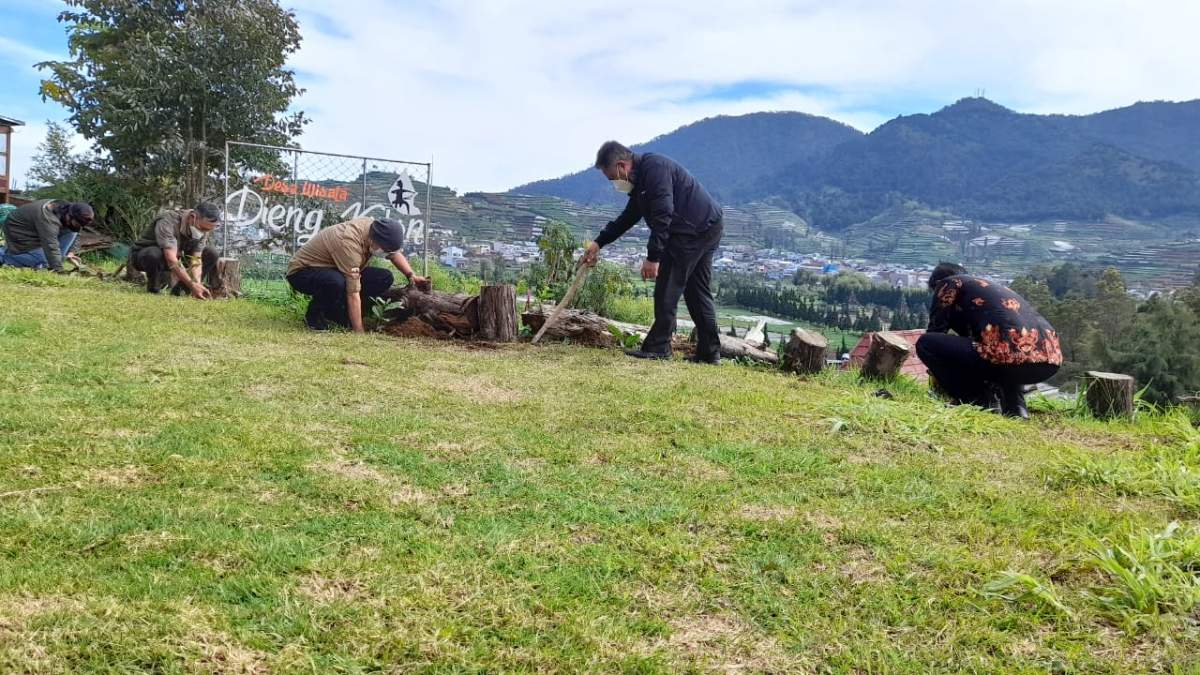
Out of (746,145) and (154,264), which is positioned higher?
(746,145)

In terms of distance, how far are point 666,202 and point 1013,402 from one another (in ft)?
9.97

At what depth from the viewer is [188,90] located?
51.3ft

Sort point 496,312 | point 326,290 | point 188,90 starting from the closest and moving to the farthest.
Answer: point 326,290 < point 496,312 < point 188,90

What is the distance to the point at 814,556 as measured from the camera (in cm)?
249

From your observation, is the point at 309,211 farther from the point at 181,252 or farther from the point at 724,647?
the point at 724,647

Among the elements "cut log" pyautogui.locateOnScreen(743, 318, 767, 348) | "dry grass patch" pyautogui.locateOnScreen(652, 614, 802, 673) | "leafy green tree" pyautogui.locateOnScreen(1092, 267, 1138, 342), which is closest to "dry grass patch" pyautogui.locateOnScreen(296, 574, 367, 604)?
"dry grass patch" pyautogui.locateOnScreen(652, 614, 802, 673)

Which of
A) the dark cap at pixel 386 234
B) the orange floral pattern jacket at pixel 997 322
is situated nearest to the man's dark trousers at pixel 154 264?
the dark cap at pixel 386 234

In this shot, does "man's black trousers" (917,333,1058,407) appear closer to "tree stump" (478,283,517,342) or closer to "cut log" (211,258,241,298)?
"tree stump" (478,283,517,342)

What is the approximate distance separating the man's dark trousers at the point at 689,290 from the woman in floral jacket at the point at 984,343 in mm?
1832

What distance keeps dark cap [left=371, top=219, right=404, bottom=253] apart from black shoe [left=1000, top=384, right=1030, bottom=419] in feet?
16.2

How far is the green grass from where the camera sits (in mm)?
1889

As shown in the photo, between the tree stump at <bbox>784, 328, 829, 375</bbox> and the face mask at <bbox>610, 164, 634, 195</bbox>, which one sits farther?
the face mask at <bbox>610, 164, 634, 195</bbox>

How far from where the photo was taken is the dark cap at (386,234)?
662cm

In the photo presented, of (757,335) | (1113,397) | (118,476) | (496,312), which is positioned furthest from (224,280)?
(1113,397)
